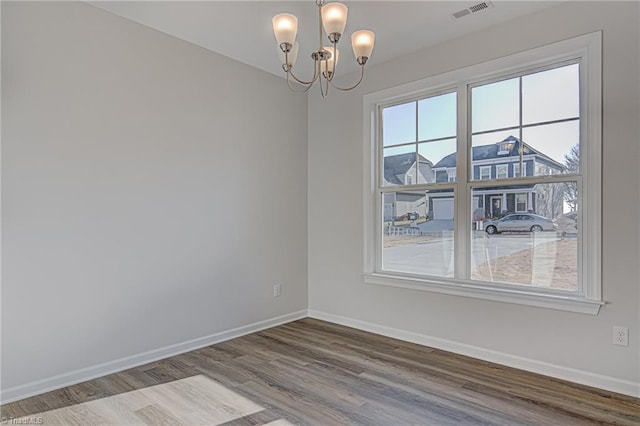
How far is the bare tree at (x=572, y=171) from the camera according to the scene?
2.64 m

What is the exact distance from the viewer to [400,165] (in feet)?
12.0

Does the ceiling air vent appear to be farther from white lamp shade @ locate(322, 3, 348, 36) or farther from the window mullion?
white lamp shade @ locate(322, 3, 348, 36)

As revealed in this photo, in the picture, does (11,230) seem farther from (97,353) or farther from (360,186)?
(360,186)

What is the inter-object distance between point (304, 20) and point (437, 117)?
4.74 feet

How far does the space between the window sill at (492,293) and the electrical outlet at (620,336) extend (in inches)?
5.9

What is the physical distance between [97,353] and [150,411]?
0.78m

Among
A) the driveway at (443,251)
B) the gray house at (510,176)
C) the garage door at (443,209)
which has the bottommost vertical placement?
the driveway at (443,251)

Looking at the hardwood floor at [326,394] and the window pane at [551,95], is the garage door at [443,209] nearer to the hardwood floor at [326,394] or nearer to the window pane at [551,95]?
the window pane at [551,95]

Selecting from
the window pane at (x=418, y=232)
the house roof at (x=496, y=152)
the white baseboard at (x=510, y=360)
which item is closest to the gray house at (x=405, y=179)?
the window pane at (x=418, y=232)

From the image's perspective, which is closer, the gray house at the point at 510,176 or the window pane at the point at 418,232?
the gray house at the point at 510,176

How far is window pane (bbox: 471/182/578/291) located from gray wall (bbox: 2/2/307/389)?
206 cm

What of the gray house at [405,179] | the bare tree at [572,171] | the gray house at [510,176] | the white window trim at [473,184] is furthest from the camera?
the gray house at [405,179]

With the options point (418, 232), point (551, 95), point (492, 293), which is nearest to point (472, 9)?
point (551, 95)

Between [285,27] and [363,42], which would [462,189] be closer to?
[363,42]
